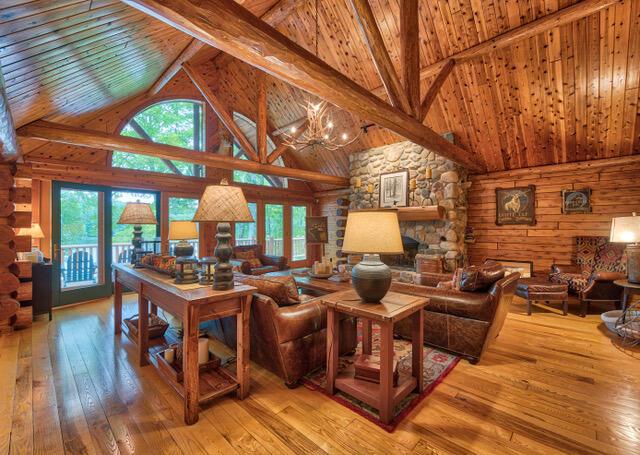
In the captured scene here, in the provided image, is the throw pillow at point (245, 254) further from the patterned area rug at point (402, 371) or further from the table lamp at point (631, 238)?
the table lamp at point (631, 238)

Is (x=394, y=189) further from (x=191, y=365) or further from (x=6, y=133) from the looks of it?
(x=6, y=133)

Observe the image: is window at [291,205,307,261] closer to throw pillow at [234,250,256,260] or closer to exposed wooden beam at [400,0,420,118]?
throw pillow at [234,250,256,260]

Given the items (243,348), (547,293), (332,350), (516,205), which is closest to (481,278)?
(332,350)

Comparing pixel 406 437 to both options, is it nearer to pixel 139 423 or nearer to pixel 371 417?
pixel 371 417

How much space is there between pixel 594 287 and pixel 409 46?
4.13 metres

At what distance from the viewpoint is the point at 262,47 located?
6.32 feet

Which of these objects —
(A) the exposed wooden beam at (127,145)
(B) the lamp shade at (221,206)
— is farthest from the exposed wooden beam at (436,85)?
(B) the lamp shade at (221,206)

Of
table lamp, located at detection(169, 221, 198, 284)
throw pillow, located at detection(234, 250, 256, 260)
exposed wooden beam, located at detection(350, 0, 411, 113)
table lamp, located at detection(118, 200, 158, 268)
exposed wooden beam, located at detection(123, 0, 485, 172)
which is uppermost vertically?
exposed wooden beam, located at detection(350, 0, 411, 113)

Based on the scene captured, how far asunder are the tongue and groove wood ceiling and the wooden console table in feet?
6.06

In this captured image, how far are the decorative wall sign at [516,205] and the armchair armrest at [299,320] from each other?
16.5 feet

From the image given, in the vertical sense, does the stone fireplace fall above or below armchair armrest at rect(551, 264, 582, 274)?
above

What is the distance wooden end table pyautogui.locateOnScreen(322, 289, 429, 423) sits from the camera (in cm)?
185

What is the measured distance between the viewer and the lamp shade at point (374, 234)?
1928 mm

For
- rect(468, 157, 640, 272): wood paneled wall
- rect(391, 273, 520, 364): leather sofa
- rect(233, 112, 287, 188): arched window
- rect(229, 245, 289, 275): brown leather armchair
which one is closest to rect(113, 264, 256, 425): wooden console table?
rect(391, 273, 520, 364): leather sofa
